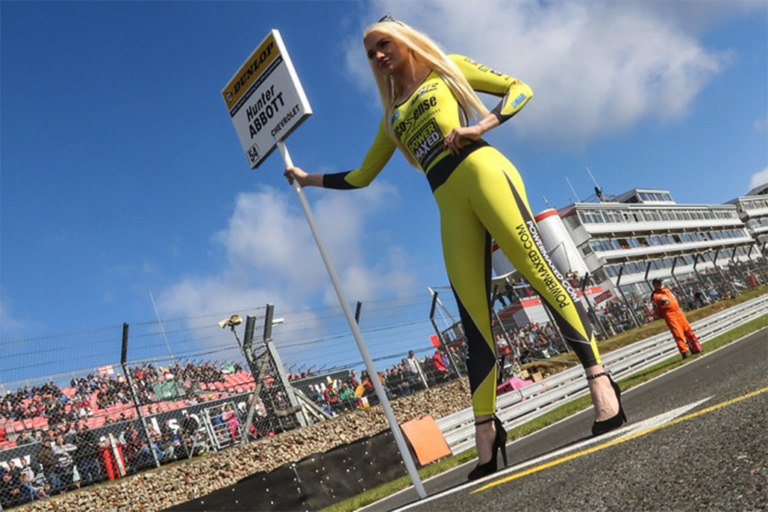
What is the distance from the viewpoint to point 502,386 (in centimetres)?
1303

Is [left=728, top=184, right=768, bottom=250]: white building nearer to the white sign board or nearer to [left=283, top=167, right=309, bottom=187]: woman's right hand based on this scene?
the white sign board

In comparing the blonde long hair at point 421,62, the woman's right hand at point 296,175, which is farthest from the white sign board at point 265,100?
the blonde long hair at point 421,62

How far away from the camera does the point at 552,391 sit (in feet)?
42.3

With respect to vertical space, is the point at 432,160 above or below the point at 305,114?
below

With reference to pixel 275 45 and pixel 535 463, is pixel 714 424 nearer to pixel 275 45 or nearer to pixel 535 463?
pixel 535 463

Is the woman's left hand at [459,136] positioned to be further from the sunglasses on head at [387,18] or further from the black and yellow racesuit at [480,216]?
the sunglasses on head at [387,18]

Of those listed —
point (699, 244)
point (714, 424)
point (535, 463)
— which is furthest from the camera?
point (699, 244)

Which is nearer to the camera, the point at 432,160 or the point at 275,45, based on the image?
the point at 432,160

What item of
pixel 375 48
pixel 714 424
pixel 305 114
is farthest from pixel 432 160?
pixel 714 424

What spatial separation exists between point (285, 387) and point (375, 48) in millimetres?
8563

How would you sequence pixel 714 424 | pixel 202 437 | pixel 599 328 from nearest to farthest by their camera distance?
pixel 714 424 < pixel 202 437 < pixel 599 328

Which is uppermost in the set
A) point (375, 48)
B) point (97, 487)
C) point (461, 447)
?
point (375, 48)

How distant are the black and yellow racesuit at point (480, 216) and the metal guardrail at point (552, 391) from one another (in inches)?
315

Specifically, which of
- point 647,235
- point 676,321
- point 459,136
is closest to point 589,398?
point 676,321
